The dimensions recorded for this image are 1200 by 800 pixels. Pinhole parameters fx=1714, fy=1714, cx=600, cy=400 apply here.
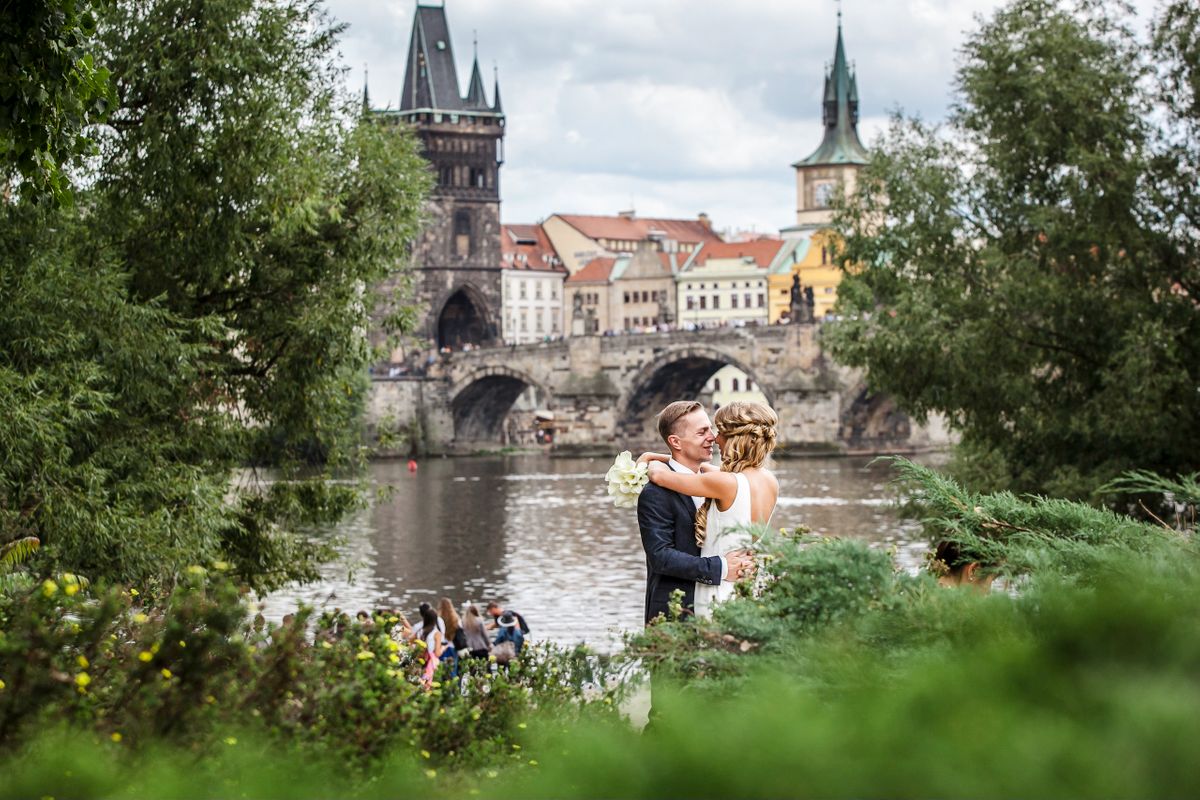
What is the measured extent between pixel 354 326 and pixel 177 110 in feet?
8.05

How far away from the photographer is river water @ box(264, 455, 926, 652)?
22.0 metres

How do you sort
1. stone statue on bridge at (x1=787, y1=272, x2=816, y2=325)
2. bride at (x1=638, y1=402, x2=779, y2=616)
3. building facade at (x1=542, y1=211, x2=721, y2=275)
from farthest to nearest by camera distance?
building facade at (x1=542, y1=211, x2=721, y2=275) < stone statue on bridge at (x1=787, y1=272, x2=816, y2=325) < bride at (x1=638, y1=402, x2=779, y2=616)

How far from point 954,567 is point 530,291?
98596 mm

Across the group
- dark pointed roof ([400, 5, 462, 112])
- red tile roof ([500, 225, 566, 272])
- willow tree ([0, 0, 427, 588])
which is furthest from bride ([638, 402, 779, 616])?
red tile roof ([500, 225, 566, 272])

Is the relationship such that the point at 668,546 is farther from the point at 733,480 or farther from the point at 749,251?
the point at 749,251

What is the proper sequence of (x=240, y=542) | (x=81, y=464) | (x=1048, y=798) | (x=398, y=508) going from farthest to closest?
(x=398, y=508) → (x=240, y=542) → (x=81, y=464) → (x=1048, y=798)

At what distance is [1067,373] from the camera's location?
17.4 m

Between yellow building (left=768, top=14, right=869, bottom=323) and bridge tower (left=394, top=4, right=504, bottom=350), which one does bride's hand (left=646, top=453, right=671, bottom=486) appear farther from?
yellow building (left=768, top=14, right=869, bottom=323)

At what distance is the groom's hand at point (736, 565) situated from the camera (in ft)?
16.7

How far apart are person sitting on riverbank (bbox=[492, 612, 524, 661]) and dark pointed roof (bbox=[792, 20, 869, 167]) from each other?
90290mm

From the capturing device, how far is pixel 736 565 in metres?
5.14

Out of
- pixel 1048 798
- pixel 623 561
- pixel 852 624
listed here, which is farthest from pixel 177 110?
pixel 623 561

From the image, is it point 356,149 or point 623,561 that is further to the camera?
point 623,561

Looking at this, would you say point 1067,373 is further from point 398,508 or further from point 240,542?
point 398,508
